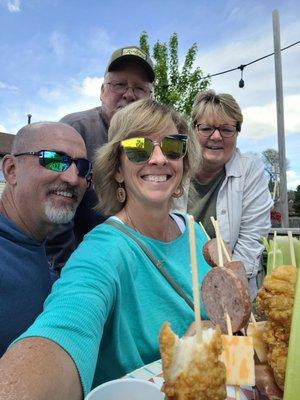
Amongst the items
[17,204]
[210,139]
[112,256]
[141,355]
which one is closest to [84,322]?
[112,256]

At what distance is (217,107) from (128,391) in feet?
9.81

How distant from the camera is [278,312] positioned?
1.30 metres

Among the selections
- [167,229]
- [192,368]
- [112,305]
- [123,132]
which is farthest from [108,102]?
[192,368]

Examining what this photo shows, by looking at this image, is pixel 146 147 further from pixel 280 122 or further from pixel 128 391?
pixel 280 122

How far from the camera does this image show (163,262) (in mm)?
2074

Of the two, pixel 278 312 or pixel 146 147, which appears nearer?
pixel 278 312

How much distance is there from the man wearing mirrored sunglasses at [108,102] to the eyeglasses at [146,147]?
1.25 m

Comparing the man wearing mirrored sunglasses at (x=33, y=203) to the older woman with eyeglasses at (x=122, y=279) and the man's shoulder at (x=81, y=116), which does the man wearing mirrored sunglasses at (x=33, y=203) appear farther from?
the man's shoulder at (x=81, y=116)

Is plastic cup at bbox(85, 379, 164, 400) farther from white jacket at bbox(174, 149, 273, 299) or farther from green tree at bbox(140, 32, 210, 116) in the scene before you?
green tree at bbox(140, 32, 210, 116)

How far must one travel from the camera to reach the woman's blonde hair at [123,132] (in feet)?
7.18

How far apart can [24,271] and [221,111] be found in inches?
93.1

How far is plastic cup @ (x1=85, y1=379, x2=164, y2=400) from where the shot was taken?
1127mm

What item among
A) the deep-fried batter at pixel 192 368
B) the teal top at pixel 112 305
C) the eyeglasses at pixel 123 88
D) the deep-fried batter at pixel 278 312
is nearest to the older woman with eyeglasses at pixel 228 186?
the eyeglasses at pixel 123 88

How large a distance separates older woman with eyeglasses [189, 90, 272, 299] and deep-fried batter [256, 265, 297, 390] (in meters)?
2.30
